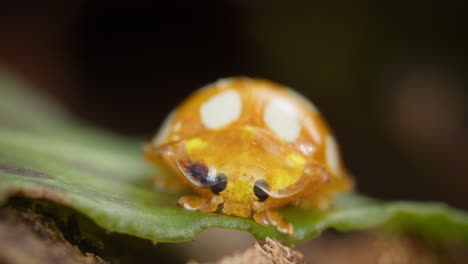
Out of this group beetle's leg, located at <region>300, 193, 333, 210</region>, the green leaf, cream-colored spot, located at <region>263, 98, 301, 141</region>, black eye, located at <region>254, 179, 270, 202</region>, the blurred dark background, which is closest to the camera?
the green leaf

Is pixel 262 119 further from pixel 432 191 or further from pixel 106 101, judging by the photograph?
pixel 106 101

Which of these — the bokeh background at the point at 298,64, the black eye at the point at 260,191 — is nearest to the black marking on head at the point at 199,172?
the black eye at the point at 260,191

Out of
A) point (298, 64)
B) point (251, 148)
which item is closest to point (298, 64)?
point (298, 64)

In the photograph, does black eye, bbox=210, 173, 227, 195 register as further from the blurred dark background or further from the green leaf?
Answer: the blurred dark background

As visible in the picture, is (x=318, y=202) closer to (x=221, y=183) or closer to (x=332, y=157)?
(x=332, y=157)

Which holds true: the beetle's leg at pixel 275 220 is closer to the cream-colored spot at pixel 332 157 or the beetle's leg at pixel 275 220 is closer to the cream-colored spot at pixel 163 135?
the cream-colored spot at pixel 332 157

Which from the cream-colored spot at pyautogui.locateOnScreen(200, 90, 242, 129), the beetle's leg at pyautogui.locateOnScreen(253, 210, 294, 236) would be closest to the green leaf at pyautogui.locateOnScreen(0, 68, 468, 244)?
the beetle's leg at pyautogui.locateOnScreen(253, 210, 294, 236)
